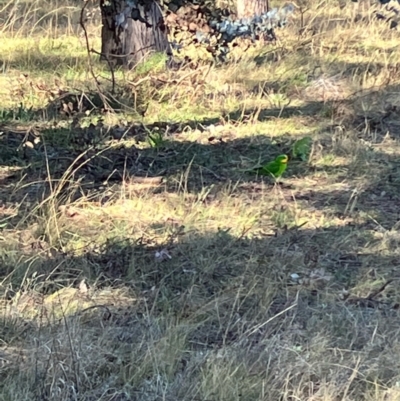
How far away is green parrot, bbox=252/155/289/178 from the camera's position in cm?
476

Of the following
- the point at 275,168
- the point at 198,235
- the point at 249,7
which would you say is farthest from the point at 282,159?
the point at 249,7

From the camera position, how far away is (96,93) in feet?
19.4

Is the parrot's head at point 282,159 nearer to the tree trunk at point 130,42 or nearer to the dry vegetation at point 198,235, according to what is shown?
the dry vegetation at point 198,235

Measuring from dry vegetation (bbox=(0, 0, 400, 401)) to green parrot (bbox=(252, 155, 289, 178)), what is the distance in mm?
99

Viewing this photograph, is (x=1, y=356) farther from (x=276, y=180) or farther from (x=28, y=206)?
(x=276, y=180)

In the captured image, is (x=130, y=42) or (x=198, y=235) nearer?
(x=198, y=235)

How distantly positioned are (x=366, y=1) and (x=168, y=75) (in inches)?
173

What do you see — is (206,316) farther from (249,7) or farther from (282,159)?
(249,7)

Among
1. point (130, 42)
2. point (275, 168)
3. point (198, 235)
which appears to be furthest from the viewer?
point (130, 42)

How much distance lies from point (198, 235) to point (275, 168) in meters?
1.04

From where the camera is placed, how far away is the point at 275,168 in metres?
4.77

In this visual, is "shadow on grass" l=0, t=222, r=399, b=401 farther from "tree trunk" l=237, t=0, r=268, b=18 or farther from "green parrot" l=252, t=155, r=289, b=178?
"tree trunk" l=237, t=0, r=268, b=18

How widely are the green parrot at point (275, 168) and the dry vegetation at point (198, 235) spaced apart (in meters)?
0.10

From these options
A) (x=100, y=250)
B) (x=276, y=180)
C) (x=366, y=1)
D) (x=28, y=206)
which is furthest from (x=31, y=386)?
(x=366, y=1)
